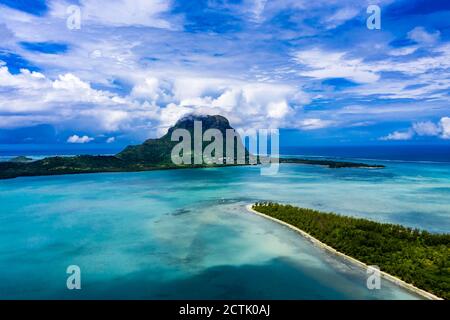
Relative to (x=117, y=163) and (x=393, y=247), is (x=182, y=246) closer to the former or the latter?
(x=393, y=247)

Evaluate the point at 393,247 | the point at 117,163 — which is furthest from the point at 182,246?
the point at 117,163

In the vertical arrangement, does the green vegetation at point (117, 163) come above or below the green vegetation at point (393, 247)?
above

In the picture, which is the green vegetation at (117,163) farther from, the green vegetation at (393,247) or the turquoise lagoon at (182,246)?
the green vegetation at (393,247)

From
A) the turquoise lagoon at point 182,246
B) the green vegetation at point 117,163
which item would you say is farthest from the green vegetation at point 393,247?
the green vegetation at point 117,163

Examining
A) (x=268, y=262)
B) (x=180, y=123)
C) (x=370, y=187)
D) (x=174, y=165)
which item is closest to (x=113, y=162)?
(x=174, y=165)

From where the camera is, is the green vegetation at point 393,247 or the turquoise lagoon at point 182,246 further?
the green vegetation at point 393,247

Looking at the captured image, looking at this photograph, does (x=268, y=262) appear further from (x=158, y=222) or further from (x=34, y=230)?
(x=34, y=230)

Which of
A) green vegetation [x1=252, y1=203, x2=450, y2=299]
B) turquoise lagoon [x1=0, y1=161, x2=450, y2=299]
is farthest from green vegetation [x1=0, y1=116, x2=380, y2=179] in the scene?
green vegetation [x1=252, y1=203, x2=450, y2=299]
